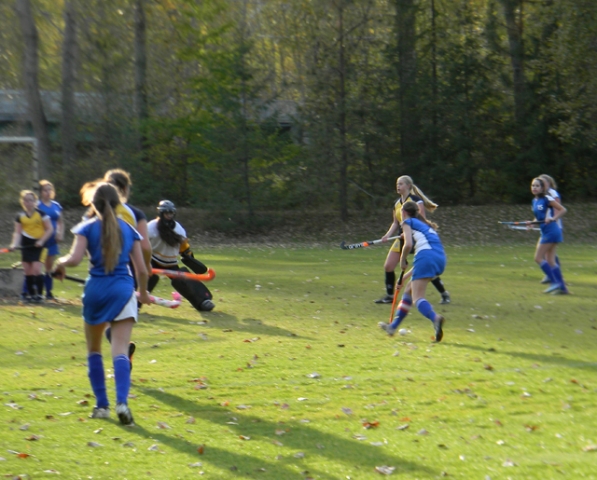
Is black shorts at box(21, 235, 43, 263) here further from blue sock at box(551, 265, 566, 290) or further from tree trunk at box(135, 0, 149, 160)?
tree trunk at box(135, 0, 149, 160)

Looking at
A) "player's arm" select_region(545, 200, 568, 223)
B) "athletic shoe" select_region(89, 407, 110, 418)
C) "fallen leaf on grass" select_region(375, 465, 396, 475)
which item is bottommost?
"fallen leaf on grass" select_region(375, 465, 396, 475)

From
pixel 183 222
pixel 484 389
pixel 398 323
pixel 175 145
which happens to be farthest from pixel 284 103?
pixel 484 389

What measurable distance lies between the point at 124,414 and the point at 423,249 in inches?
176

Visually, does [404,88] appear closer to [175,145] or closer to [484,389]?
[175,145]

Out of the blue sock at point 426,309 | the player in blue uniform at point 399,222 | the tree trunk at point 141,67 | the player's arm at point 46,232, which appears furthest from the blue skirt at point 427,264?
the tree trunk at point 141,67

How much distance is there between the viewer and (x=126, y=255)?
6.40m

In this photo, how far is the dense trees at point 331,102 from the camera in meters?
30.7

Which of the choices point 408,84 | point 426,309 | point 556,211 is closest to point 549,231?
point 556,211

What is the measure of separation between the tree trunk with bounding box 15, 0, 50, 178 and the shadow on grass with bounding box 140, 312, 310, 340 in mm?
20168

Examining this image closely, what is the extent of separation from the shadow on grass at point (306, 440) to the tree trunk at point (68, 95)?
86.6 ft

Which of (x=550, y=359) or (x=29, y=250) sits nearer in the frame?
(x=550, y=359)

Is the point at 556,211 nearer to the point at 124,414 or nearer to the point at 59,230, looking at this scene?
the point at 59,230

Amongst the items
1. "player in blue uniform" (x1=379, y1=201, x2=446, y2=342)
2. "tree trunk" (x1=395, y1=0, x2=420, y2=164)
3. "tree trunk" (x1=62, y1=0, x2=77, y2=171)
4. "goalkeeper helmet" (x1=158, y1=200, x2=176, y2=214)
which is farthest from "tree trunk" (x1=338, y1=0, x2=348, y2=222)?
"player in blue uniform" (x1=379, y1=201, x2=446, y2=342)

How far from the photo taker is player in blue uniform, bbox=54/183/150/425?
622 cm
